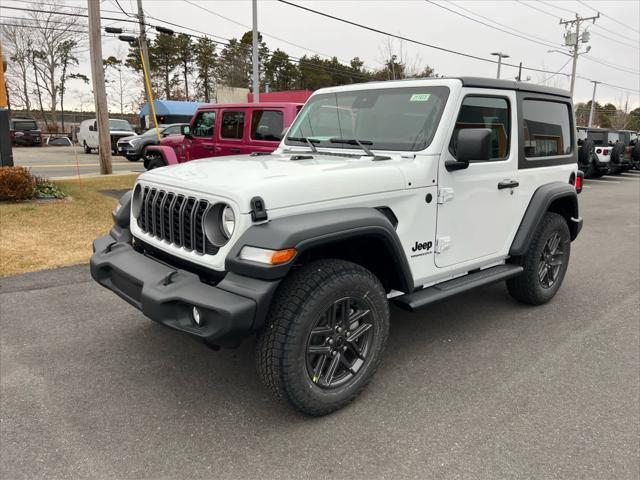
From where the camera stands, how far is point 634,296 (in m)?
5.02

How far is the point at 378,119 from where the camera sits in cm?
363

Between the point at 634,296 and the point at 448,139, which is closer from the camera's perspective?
the point at 448,139

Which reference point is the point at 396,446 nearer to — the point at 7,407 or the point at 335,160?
the point at 335,160

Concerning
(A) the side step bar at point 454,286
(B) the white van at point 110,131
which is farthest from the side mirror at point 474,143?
(B) the white van at point 110,131

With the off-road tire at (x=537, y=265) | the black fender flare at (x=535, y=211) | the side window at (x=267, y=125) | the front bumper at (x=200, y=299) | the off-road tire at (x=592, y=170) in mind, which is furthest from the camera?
the off-road tire at (x=592, y=170)

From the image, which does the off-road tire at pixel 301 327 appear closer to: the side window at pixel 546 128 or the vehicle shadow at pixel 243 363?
the vehicle shadow at pixel 243 363

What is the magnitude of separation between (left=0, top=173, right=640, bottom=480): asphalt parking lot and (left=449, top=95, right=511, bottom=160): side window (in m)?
1.49

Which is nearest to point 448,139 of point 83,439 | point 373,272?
point 373,272

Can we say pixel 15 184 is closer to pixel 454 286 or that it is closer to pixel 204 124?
pixel 204 124

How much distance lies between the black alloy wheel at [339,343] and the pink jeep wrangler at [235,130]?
16.1ft

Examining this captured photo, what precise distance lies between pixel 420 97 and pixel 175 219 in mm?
1903

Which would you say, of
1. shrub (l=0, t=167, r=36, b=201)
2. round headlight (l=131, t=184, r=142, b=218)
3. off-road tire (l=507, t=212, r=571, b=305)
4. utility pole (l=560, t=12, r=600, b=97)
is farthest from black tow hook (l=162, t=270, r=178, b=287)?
utility pole (l=560, t=12, r=600, b=97)

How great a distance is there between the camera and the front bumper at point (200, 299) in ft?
7.60

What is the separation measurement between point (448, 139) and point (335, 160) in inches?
30.5
